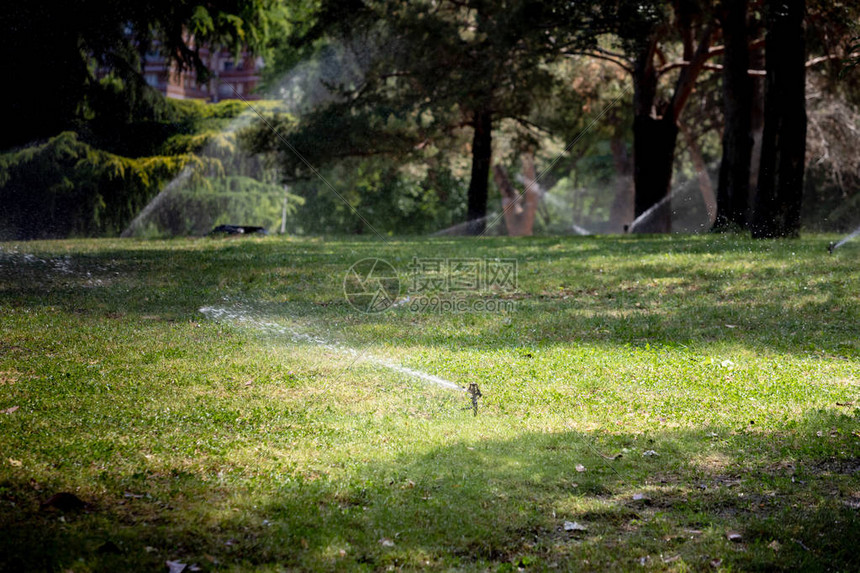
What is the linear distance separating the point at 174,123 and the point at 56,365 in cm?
2467

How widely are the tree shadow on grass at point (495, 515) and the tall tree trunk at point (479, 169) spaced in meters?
21.8

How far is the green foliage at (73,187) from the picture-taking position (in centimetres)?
2625

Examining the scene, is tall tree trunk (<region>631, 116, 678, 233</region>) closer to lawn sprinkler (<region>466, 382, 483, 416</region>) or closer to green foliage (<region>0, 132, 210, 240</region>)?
green foliage (<region>0, 132, 210, 240</region>)

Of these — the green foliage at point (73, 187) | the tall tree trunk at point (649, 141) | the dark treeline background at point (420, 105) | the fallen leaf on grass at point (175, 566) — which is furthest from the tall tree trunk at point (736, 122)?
the green foliage at point (73, 187)

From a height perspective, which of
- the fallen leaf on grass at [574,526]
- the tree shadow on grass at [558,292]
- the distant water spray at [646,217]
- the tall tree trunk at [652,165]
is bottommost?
the fallen leaf on grass at [574,526]

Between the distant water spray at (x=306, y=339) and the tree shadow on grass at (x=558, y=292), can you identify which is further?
the tree shadow on grass at (x=558, y=292)

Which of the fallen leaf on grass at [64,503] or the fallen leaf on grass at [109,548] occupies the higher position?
the fallen leaf on grass at [64,503]

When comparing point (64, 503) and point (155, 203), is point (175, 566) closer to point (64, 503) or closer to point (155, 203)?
point (64, 503)

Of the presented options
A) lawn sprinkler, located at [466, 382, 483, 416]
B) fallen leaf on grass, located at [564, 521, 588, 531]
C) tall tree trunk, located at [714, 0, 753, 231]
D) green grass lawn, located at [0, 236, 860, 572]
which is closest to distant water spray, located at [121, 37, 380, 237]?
tall tree trunk, located at [714, 0, 753, 231]

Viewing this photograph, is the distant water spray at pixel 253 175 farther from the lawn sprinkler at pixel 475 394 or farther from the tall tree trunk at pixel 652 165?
the lawn sprinkler at pixel 475 394

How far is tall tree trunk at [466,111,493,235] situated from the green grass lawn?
16.0 meters

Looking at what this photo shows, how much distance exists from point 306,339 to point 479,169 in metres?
19.4

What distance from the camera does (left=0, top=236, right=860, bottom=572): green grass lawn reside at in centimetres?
445

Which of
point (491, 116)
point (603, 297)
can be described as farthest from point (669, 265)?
point (491, 116)
